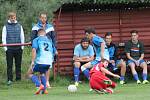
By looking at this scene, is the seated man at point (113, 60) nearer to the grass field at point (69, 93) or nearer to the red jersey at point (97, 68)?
the grass field at point (69, 93)

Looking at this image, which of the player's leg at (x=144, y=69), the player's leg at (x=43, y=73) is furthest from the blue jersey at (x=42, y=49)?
the player's leg at (x=144, y=69)

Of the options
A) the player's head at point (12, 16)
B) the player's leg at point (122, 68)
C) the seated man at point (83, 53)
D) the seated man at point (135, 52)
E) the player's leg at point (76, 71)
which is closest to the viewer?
the player's head at point (12, 16)

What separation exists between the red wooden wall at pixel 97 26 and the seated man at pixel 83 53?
43.0 inches

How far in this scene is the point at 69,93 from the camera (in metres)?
14.3

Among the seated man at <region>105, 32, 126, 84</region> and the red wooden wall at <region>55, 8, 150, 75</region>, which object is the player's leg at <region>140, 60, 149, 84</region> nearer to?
the seated man at <region>105, 32, 126, 84</region>

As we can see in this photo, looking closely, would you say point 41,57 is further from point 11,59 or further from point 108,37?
point 108,37

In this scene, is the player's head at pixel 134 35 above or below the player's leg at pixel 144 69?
above

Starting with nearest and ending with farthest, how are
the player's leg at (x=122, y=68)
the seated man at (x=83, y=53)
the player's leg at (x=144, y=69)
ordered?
1. the seated man at (x=83, y=53)
2. the player's leg at (x=144, y=69)
3. the player's leg at (x=122, y=68)

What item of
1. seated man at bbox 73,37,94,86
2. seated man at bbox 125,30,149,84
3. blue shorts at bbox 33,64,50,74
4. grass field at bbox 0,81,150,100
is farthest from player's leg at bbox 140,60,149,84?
blue shorts at bbox 33,64,50,74

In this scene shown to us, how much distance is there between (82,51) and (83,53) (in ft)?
0.30

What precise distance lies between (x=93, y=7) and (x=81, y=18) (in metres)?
0.63

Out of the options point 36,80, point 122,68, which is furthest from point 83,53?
point 36,80

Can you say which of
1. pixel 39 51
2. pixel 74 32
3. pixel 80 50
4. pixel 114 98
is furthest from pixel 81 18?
pixel 114 98

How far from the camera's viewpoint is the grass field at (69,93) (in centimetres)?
1294
